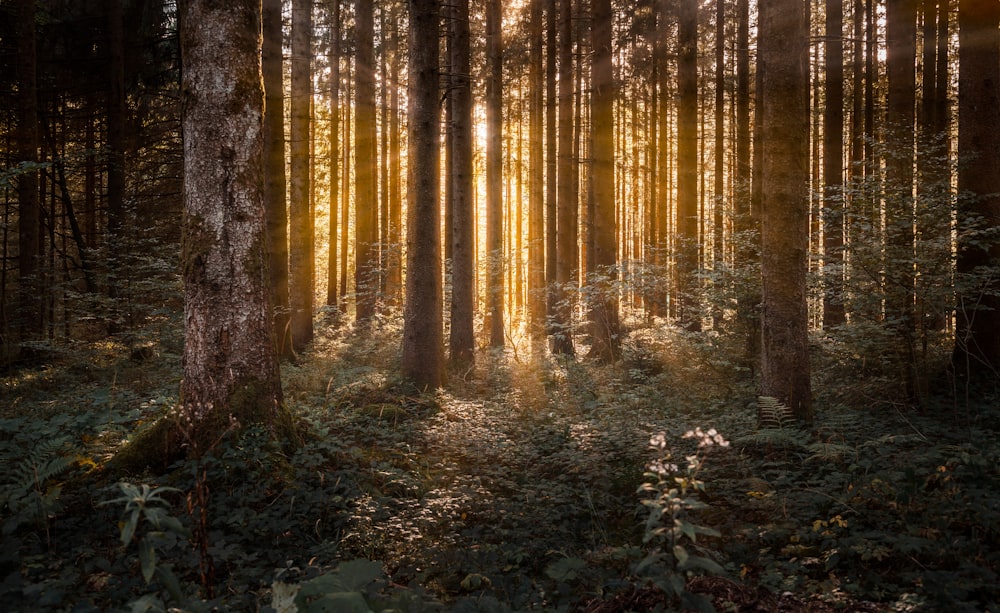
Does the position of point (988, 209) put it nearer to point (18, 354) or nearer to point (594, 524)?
point (594, 524)

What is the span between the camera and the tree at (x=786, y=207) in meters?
6.61

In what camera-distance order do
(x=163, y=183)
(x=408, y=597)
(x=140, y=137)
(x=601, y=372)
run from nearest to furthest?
1. (x=408, y=597)
2. (x=601, y=372)
3. (x=140, y=137)
4. (x=163, y=183)

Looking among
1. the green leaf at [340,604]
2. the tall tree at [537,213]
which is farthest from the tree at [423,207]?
the green leaf at [340,604]

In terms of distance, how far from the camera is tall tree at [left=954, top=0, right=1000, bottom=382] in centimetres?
805

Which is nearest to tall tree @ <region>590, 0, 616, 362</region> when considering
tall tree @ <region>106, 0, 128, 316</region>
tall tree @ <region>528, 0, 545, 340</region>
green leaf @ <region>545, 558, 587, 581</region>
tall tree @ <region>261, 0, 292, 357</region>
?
tall tree @ <region>528, 0, 545, 340</region>

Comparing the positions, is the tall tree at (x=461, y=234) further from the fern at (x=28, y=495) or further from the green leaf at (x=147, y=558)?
the green leaf at (x=147, y=558)

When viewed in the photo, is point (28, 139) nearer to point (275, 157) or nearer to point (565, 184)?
point (275, 157)

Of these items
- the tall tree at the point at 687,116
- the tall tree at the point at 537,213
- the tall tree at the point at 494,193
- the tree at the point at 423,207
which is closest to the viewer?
the tree at the point at 423,207

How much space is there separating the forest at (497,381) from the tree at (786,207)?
0.04 meters

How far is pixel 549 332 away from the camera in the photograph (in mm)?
16016

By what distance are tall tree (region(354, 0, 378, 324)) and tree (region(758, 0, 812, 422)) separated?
14.0 metres

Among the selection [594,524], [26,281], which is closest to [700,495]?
[594,524]

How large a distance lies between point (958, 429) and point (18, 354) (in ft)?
59.7

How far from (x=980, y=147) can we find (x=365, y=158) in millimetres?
17648
